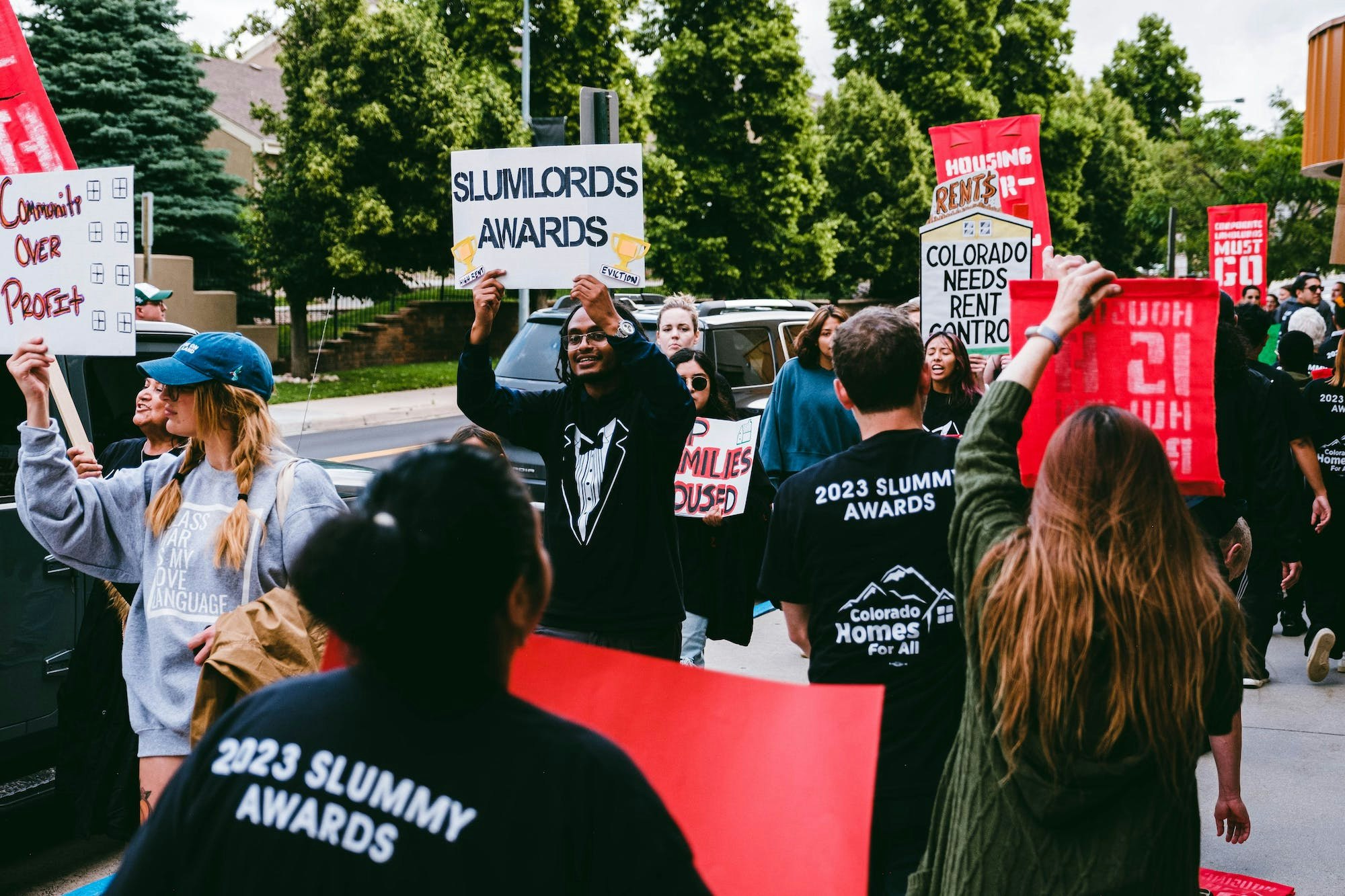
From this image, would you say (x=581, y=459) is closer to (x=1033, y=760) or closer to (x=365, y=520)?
(x=1033, y=760)

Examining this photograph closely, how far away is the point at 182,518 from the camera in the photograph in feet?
10.6

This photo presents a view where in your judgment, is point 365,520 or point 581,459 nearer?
point 365,520

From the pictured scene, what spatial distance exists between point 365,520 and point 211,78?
151 feet

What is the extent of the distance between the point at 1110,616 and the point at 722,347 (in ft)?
29.4

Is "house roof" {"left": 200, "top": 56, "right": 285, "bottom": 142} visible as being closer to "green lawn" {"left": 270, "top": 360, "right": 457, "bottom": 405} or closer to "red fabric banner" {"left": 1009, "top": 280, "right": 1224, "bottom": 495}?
"green lawn" {"left": 270, "top": 360, "right": 457, "bottom": 405}

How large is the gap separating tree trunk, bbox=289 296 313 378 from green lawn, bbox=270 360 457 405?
50 centimetres

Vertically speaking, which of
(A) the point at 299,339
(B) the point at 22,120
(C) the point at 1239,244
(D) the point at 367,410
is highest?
(C) the point at 1239,244

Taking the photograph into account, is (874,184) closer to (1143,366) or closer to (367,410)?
(367,410)

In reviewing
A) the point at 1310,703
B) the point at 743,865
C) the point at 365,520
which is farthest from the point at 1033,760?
the point at 1310,703

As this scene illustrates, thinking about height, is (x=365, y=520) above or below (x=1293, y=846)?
above

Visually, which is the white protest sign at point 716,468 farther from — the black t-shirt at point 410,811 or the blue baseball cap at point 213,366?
the black t-shirt at point 410,811

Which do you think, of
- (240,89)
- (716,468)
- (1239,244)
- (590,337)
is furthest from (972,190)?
(240,89)

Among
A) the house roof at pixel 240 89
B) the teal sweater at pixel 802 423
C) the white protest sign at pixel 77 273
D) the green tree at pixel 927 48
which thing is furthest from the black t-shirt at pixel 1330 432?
the house roof at pixel 240 89

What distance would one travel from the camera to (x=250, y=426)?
3.29 metres
